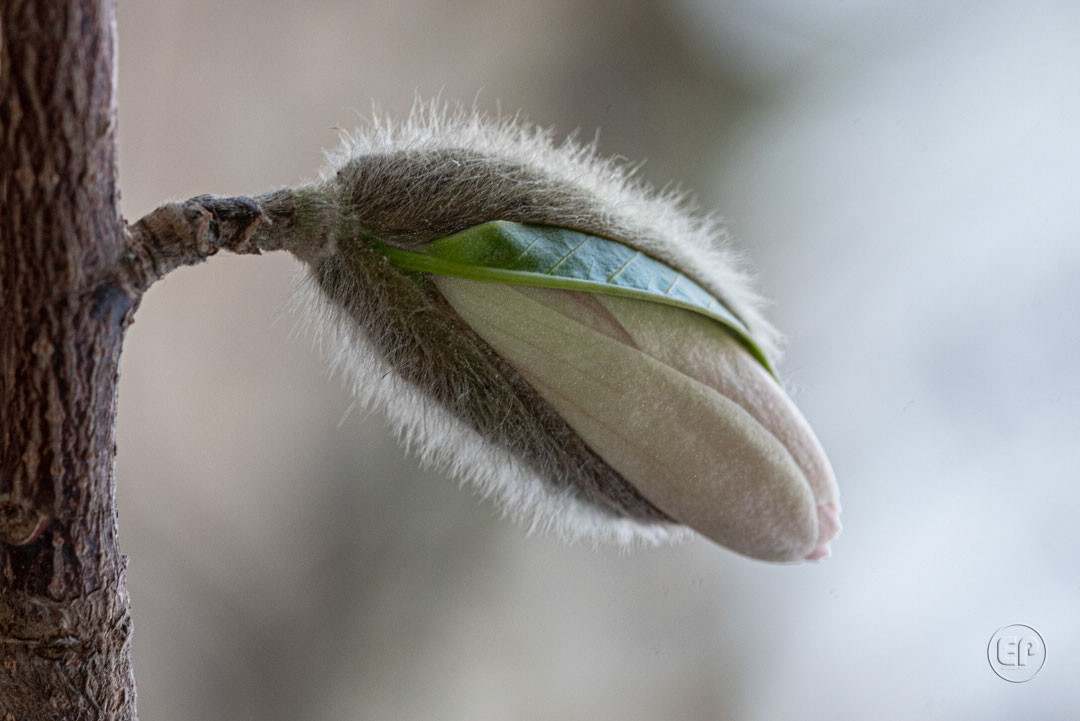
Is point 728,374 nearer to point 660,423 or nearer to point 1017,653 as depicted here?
point 660,423

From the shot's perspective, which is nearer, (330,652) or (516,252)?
(516,252)

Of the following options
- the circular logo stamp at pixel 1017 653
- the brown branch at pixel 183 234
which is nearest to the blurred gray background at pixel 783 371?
the circular logo stamp at pixel 1017 653

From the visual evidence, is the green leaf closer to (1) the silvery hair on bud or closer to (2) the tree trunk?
(1) the silvery hair on bud

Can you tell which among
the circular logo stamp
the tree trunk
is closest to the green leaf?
the tree trunk

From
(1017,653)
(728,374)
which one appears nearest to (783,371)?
(1017,653)

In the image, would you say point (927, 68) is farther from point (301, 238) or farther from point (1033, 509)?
point (301, 238)

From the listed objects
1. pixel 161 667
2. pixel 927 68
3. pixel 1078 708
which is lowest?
pixel 161 667

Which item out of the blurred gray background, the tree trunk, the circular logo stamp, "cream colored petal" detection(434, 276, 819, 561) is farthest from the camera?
the blurred gray background

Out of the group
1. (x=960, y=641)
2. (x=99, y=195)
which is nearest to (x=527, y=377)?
(x=99, y=195)
